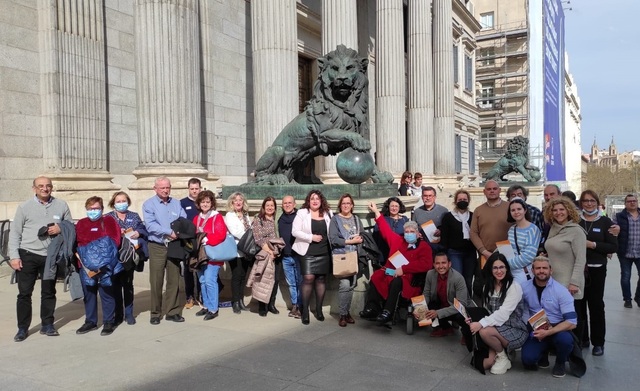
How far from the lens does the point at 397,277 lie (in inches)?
233

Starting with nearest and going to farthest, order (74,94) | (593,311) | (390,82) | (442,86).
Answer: (593,311)
(74,94)
(390,82)
(442,86)

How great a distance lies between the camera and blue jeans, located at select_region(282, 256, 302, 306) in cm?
670

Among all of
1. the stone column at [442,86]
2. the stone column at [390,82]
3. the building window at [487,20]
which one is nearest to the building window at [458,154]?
the stone column at [442,86]

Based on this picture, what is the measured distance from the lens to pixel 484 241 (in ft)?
19.9

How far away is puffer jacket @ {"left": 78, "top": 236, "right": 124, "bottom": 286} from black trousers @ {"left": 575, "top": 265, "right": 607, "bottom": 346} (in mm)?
5046

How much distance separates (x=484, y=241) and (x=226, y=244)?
318cm

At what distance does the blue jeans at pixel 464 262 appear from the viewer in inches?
258

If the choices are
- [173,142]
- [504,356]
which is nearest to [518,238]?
[504,356]

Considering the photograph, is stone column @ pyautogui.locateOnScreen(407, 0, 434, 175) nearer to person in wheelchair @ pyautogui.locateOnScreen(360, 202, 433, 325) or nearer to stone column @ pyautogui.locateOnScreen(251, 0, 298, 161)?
stone column @ pyautogui.locateOnScreen(251, 0, 298, 161)

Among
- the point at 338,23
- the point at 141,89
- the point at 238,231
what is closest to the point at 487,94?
the point at 338,23

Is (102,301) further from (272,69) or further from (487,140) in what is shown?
(487,140)

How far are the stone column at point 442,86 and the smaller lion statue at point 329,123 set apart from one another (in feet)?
51.3

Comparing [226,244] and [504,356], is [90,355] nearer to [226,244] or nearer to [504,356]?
[226,244]

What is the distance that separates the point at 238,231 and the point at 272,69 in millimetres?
6744
